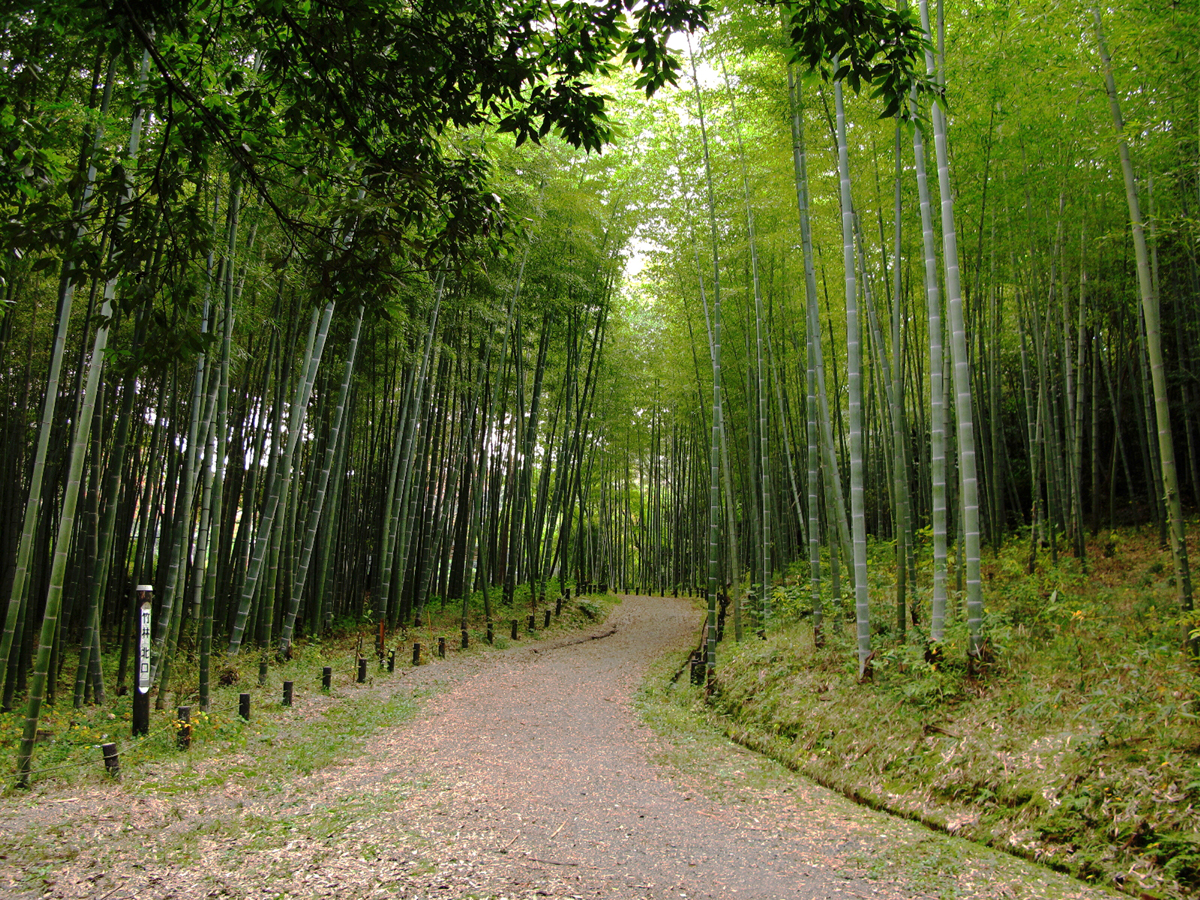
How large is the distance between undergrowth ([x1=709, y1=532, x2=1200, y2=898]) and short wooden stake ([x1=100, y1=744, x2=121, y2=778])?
140 inches

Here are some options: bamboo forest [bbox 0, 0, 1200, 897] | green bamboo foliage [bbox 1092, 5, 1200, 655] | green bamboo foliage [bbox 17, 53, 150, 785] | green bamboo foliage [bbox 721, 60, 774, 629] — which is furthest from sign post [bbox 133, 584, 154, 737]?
green bamboo foliage [bbox 1092, 5, 1200, 655]

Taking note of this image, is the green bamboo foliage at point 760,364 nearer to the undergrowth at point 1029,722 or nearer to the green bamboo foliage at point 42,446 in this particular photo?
the undergrowth at point 1029,722

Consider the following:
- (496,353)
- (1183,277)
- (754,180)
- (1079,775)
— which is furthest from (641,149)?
(1079,775)

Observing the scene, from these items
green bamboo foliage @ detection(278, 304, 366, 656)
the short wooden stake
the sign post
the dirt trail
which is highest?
green bamboo foliage @ detection(278, 304, 366, 656)

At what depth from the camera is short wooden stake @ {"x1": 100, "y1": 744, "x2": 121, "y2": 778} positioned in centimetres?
314

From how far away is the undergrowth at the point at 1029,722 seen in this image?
247 centimetres

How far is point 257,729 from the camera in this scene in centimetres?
416

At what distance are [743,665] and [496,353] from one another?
592cm

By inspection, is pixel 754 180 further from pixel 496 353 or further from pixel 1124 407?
pixel 1124 407

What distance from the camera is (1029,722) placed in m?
3.20

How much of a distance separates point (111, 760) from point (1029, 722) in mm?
4525

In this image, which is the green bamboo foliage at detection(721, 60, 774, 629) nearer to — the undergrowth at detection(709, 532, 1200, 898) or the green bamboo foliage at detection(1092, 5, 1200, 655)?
the undergrowth at detection(709, 532, 1200, 898)

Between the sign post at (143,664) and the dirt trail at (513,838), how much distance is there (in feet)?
2.43

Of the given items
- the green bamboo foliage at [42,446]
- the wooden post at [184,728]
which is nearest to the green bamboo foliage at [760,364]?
the green bamboo foliage at [42,446]
